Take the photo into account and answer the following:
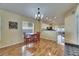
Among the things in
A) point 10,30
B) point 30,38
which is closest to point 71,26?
point 30,38

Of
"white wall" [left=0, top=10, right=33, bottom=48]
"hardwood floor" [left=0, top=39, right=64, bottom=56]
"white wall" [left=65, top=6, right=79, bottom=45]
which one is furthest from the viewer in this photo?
"white wall" [left=0, top=10, right=33, bottom=48]

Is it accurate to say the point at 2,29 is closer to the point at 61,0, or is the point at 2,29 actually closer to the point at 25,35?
the point at 25,35

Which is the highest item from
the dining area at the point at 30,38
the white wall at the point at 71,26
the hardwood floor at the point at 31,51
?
the white wall at the point at 71,26

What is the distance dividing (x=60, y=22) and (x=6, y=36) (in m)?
2.95

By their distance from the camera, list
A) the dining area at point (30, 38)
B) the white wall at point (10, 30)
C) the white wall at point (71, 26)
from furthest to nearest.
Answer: the dining area at point (30, 38) → the white wall at point (10, 30) → the white wall at point (71, 26)

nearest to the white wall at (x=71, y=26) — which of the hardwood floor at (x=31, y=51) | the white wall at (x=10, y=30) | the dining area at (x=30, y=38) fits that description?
the hardwood floor at (x=31, y=51)

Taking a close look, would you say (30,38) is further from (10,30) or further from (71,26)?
(71,26)

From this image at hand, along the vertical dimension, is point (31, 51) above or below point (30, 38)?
below

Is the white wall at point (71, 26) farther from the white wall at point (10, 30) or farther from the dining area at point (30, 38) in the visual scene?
the white wall at point (10, 30)

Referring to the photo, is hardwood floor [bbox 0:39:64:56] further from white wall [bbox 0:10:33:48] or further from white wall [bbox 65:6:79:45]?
white wall [bbox 65:6:79:45]

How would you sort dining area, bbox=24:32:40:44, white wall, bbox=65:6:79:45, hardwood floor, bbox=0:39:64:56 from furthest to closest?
1. dining area, bbox=24:32:40:44
2. white wall, bbox=65:6:79:45
3. hardwood floor, bbox=0:39:64:56

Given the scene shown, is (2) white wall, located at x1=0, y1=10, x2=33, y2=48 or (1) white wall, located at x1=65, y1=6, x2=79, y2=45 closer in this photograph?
(1) white wall, located at x1=65, y1=6, x2=79, y2=45

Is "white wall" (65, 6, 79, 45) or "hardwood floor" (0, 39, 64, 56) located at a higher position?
"white wall" (65, 6, 79, 45)

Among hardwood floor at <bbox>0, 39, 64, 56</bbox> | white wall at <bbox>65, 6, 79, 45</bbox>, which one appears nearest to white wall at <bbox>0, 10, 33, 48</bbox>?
hardwood floor at <bbox>0, 39, 64, 56</bbox>
